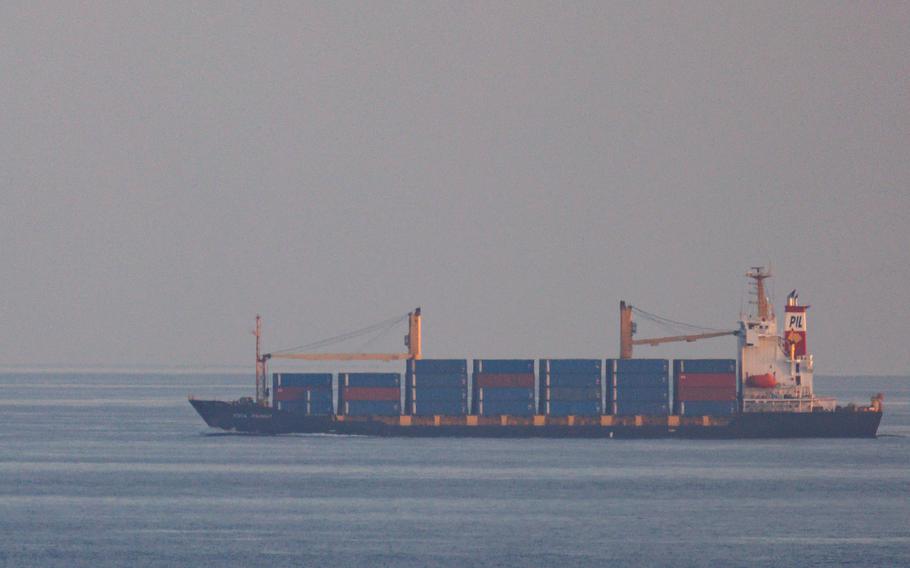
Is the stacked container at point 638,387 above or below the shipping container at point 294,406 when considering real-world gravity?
above

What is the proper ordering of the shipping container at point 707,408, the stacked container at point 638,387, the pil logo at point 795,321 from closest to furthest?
the pil logo at point 795,321 → the shipping container at point 707,408 → the stacked container at point 638,387

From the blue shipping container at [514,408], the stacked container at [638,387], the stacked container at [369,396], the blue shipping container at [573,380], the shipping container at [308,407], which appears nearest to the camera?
the stacked container at [638,387]

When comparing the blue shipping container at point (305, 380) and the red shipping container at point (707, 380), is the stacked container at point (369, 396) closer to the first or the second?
the blue shipping container at point (305, 380)

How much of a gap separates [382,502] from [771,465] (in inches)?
1279

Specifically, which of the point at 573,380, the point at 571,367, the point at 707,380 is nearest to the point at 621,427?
the point at 573,380

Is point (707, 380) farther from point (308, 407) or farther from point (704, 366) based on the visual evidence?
point (308, 407)

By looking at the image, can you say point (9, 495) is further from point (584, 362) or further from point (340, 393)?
point (584, 362)

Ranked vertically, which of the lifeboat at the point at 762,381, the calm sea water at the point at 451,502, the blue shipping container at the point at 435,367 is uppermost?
the blue shipping container at the point at 435,367

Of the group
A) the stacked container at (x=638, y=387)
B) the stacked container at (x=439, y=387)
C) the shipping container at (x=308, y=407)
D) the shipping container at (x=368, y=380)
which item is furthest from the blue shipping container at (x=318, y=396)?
the stacked container at (x=638, y=387)

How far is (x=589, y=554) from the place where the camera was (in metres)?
67.9

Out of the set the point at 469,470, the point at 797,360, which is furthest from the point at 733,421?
the point at 469,470

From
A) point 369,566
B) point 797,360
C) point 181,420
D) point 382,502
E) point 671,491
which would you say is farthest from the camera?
point 181,420

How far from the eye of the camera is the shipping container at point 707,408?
120 m

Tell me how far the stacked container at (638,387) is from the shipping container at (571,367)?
120 centimetres
